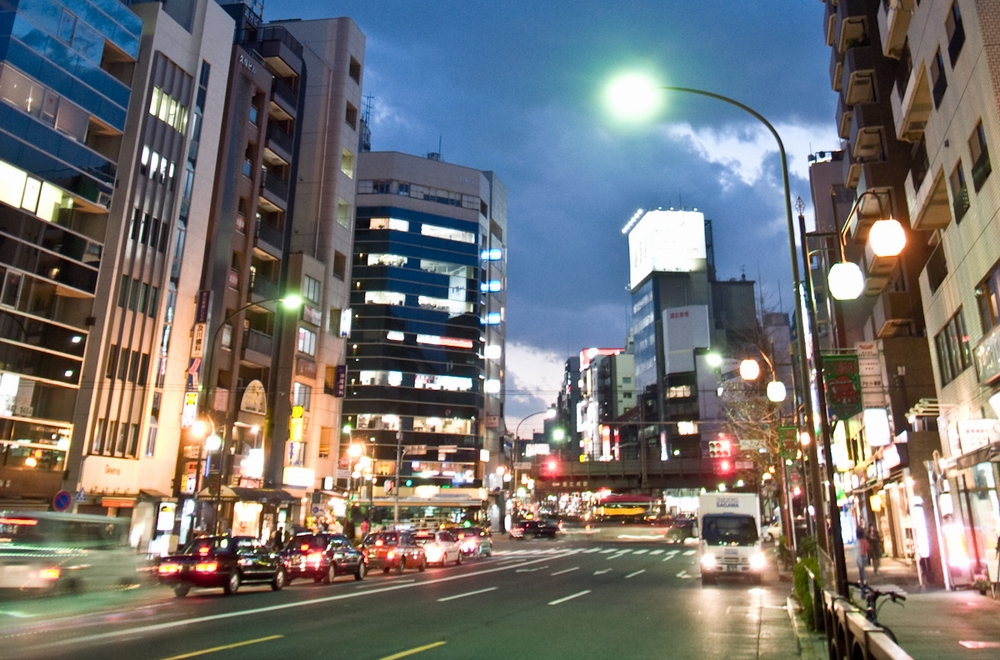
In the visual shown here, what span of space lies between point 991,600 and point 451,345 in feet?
282

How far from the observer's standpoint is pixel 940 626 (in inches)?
542

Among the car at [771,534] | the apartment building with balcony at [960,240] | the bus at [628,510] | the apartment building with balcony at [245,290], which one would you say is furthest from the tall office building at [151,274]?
the bus at [628,510]

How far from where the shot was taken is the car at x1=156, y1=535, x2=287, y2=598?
20359mm

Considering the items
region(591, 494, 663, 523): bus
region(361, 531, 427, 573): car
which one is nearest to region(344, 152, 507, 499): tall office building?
region(591, 494, 663, 523): bus

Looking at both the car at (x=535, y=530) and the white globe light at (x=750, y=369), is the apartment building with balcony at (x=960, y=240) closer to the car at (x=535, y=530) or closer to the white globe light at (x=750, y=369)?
the white globe light at (x=750, y=369)

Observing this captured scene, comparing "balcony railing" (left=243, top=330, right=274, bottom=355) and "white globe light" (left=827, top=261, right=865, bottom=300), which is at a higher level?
"balcony railing" (left=243, top=330, right=274, bottom=355)

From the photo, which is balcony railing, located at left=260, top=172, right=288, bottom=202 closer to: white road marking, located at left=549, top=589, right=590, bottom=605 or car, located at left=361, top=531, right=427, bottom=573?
car, located at left=361, top=531, right=427, bottom=573

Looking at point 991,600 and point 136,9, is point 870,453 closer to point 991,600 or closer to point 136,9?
point 991,600

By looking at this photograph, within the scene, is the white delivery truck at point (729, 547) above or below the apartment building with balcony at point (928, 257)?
below

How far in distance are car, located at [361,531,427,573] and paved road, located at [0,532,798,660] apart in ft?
19.9

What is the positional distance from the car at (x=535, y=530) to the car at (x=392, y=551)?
Result: 124 feet

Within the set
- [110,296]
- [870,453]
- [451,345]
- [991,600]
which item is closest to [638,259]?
[451,345]

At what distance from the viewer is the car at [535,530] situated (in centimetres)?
6838

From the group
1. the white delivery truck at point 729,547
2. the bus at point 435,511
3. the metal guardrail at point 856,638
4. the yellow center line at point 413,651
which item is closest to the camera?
the metal guardrail at point 856,638
